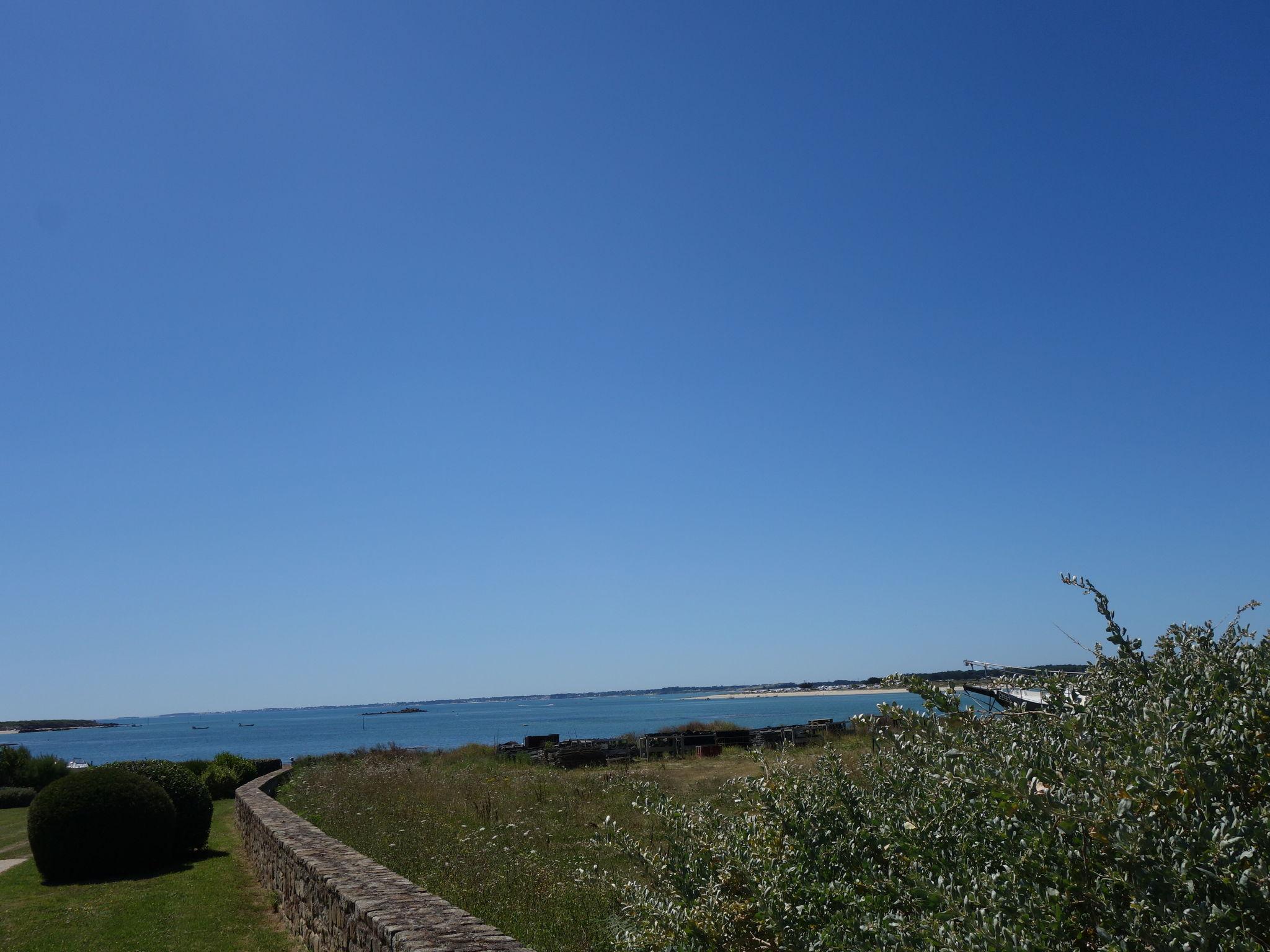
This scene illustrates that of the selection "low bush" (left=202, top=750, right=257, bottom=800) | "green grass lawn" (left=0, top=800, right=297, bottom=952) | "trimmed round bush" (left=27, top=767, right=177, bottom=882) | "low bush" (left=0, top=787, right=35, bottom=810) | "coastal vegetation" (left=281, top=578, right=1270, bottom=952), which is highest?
"coastal vegetation" (left=281, top=578, right=1270, bottom=952)

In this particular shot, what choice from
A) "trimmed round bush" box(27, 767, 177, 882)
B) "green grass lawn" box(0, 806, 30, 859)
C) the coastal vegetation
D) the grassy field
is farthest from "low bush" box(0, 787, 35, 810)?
the coastal vegetation

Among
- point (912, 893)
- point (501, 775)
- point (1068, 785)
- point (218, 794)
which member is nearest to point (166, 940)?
point (912, 893)

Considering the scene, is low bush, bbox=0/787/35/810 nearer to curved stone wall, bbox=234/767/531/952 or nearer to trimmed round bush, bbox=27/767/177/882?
trimmed round bush, bbox=27/767/177/882

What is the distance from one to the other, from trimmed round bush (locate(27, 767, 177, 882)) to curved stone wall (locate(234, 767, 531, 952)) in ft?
9.47

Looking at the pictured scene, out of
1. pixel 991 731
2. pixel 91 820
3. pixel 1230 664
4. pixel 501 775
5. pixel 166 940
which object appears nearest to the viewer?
pixel 1230 664

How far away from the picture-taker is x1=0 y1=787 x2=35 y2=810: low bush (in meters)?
27.1

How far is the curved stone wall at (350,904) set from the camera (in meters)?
5.50

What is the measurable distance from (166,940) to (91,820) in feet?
17.0

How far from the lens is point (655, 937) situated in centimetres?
440

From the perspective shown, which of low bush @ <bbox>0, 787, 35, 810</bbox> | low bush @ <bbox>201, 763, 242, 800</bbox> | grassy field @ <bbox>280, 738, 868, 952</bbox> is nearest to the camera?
grassy field @ <bbox>280, 738, 868, 952</bbox>

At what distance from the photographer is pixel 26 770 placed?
2953cm

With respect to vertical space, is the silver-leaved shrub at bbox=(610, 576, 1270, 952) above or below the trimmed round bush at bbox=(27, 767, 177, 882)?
above

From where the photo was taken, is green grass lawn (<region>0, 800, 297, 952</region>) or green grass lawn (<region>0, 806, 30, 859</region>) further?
green grass lawn (<region>0, 806, 30, 859</region>)

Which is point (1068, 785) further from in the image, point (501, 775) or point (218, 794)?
point (218, 794)
